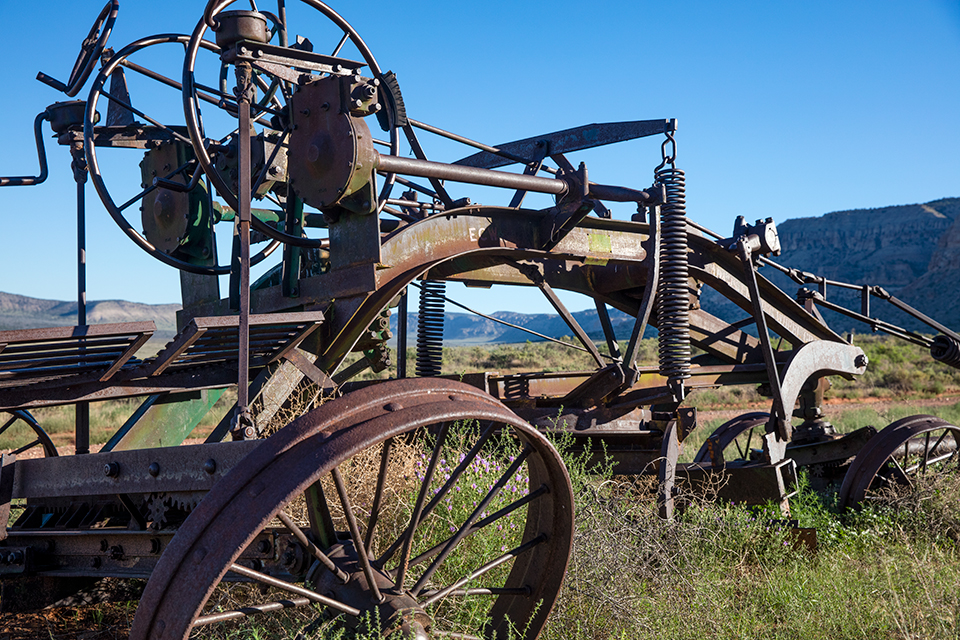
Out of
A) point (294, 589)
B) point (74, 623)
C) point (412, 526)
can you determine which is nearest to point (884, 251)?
point (74, 623)

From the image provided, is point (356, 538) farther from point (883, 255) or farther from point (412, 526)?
point (883, 255)

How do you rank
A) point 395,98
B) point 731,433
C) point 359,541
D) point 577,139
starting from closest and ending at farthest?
point 359,541 → point 395,98 → point 577,139 → point 731,433

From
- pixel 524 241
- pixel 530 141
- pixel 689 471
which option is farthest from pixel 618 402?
pixel 530 141

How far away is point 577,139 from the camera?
558 centimetres

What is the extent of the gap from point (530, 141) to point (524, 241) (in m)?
1.23

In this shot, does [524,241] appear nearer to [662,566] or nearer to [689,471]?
[662,566]

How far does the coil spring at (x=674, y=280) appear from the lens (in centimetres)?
535

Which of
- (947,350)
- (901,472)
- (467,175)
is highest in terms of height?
(467,175)

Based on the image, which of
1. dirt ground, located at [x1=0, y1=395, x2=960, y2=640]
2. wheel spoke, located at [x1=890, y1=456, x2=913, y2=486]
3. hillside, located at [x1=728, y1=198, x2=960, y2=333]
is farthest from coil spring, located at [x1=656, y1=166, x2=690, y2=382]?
hillside, located at [x1=728, y1=198, x2=960, y2=333]

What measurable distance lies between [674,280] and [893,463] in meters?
2.58

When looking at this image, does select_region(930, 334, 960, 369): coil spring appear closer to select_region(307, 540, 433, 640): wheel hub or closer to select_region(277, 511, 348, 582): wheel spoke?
select_region(307, 540, 433, 640): wheel hub

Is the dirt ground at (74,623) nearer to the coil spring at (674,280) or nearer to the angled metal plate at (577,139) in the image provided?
the coil spring at (674,280)

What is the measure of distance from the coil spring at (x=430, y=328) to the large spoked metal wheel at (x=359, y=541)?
2.10 metres

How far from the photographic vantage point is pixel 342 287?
4.18m
